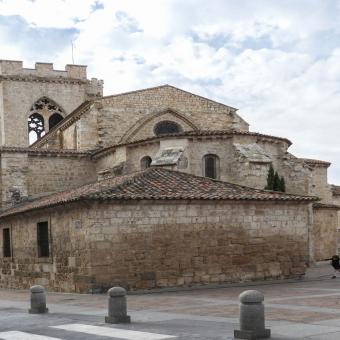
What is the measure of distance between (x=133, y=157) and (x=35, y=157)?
18.7ft

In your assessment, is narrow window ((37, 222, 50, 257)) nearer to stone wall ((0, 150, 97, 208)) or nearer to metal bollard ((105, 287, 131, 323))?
stone wall ((0, 150, 97, 208))

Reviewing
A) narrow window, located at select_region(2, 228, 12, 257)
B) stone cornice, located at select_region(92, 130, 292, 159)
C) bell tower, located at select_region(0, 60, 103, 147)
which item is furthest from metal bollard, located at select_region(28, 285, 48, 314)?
bell tower, located at select_region(0, 60, 103, 147)

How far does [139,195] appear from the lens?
18578 mm

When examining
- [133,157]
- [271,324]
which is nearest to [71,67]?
[133,157]

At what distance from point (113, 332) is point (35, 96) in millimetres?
39170

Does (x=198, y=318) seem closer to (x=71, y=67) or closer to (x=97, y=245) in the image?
(x=97, y=245)

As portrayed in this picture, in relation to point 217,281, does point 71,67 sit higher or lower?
higher

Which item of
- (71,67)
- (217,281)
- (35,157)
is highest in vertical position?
(71,67)

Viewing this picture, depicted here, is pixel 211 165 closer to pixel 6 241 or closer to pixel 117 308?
pixel 6 241

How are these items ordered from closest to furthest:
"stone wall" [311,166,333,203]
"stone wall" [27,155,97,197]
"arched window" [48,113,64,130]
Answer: "stone wall" [27,155,97,197], "stone wall" [311,166,333,203], "arched window" [48,113,64,130]

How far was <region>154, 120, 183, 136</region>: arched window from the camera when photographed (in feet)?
115

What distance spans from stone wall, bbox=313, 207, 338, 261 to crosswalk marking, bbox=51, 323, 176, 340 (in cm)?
2359

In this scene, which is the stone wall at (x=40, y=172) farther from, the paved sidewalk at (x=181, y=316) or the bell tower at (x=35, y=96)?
the bell tower at (x=35, y=96)

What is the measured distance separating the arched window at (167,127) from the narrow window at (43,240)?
14.4 metres
